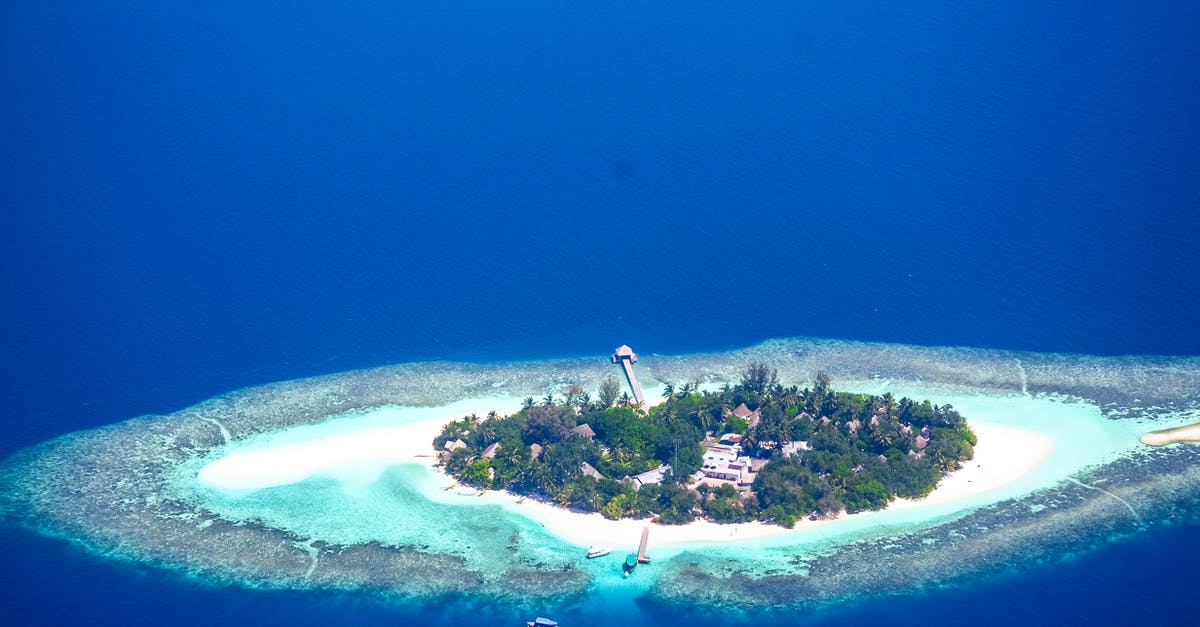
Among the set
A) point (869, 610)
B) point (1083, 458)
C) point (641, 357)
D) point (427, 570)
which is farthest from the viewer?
point (641, 357)

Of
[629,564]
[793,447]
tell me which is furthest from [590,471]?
[793,447]

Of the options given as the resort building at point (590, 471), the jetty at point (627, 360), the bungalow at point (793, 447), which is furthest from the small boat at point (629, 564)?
the jetty at point (627, 360)

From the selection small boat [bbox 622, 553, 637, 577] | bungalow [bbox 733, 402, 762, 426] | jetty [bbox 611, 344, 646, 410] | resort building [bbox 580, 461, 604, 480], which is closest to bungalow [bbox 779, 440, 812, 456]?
bungalow [bbox 733, 402, 762, 426]

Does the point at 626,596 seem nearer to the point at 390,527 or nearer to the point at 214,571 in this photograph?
the point at 390,527

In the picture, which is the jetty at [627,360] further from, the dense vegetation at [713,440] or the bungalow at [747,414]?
the bungalow at [747,414]

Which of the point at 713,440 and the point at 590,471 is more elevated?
the point at 713,440

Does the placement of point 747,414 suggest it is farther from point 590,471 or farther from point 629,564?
point 629,564

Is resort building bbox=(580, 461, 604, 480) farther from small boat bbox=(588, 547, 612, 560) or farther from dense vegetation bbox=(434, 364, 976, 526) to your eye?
small boat bbox=(588, 547, 612, 560)

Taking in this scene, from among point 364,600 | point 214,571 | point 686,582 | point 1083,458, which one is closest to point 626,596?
point 686,582
